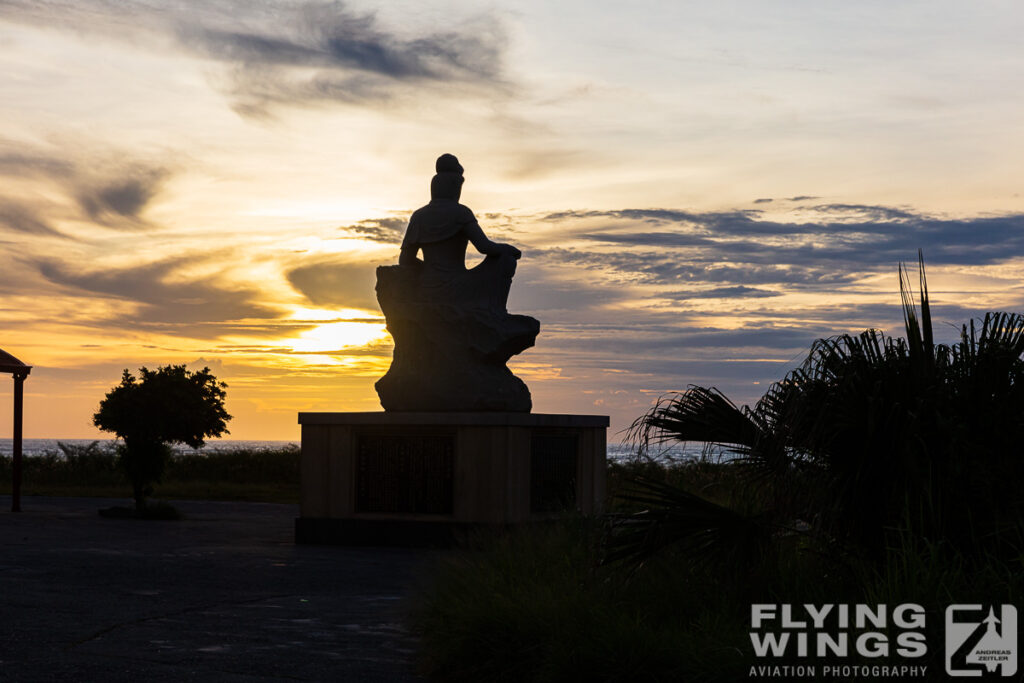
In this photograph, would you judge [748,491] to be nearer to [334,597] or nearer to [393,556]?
[334,597]

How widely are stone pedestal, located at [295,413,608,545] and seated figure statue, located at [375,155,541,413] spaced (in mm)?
864

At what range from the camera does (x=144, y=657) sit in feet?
28.0

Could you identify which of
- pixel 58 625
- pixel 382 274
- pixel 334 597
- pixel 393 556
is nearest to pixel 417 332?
→ pixel 382 274

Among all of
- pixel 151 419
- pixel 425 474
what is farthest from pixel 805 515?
pixel 151 419

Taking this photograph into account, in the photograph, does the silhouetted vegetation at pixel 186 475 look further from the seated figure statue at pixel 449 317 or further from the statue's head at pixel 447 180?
the statue's head at pixel 447 180

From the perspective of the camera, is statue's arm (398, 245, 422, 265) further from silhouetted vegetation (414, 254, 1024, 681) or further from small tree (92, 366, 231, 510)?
silhouetted vegetation (414, 254, 1024, 681)

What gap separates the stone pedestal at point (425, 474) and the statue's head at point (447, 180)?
3.96m

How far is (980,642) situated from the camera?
6.34 metres

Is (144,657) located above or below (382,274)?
below

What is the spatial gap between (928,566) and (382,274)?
1351 centimetres

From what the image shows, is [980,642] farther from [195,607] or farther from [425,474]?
[425,474]

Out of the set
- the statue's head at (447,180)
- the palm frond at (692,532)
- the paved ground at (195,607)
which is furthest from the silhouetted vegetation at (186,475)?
the palm frond at (692,532)

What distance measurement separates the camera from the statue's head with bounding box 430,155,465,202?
781 inches

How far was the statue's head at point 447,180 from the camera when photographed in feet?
65.1
